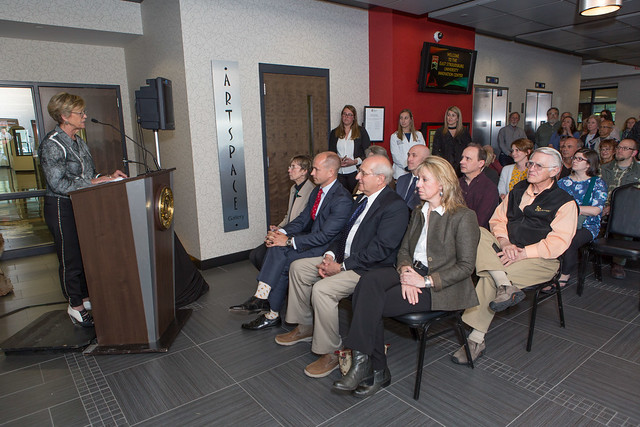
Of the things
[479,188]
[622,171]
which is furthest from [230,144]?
[622,171]

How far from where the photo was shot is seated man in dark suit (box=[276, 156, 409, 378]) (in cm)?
250

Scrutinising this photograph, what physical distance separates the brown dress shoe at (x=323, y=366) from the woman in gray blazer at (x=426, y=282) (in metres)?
0.23

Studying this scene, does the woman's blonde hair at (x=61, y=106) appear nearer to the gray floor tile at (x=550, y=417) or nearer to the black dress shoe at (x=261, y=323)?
the black dress shoe at (x=261, y=323)

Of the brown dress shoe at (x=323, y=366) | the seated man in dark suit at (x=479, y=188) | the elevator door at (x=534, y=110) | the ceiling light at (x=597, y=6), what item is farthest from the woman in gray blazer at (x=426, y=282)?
the elevator door at (x=534, y=110)

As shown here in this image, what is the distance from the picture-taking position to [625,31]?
7.24 metres

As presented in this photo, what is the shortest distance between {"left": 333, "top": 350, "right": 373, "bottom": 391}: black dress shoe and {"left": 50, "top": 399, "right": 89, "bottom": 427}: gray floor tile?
1344mm

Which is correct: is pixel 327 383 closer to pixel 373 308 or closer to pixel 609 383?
pixel 373 308

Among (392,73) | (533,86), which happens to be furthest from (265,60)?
(533,86)

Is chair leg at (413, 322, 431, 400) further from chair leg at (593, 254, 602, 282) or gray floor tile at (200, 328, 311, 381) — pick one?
chair leg at (593, 254, 602, 282)

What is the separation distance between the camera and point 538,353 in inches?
106

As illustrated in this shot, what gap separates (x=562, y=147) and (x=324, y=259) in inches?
141

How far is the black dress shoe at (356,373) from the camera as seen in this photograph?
2256 mm

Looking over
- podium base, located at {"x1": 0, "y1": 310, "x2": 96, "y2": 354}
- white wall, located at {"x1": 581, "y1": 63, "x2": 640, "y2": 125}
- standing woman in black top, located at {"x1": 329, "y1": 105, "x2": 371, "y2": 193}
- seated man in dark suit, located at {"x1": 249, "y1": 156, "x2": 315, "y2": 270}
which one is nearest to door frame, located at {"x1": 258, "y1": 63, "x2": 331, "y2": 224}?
standing woman in black top, located at {"x1": 329, "y1": 105, "x2": 371, "y2": 193}

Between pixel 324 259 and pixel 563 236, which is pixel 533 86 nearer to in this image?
pixel 563 236
